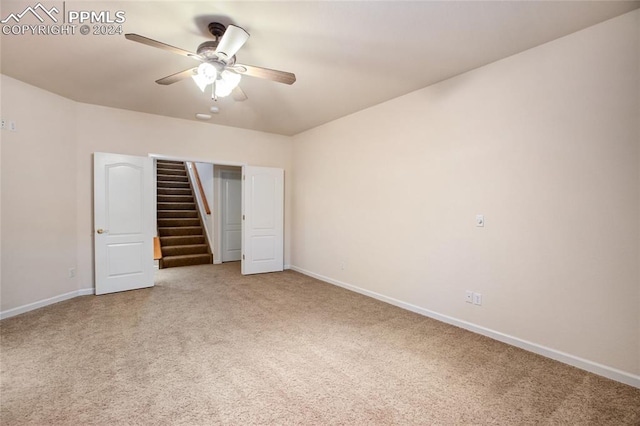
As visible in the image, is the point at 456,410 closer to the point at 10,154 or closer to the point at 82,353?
the point at 82,353

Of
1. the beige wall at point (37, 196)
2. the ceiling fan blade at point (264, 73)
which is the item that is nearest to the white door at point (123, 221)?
the beige wall at point (37, 196)

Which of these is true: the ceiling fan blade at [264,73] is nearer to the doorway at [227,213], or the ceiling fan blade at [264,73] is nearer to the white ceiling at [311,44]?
the white ceiling at [311,44]

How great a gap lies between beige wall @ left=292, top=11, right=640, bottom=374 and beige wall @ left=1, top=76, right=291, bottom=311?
11.0ft

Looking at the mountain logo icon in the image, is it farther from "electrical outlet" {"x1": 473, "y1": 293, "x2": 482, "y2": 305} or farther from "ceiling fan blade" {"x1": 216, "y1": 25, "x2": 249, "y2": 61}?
"electrical outlet" {"x1": 473, "y1": 293, "x2": 482, "y2": 305}

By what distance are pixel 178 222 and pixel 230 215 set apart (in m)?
1.37

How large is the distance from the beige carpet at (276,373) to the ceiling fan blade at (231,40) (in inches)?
94.5

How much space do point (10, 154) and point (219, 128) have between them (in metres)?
2.72

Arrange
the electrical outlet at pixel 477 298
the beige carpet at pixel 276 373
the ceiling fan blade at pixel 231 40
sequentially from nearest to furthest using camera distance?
the beige carpet at pixel 276 373 < the ceiling fan blade at pixel 231 40 < the electrical outlet at pixel 477 298

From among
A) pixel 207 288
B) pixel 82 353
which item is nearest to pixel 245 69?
pixel 82 353

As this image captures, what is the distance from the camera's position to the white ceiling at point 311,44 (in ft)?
7.19

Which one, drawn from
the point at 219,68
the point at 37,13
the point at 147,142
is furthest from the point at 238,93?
the point at 147,142

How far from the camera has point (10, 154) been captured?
11.1 feet

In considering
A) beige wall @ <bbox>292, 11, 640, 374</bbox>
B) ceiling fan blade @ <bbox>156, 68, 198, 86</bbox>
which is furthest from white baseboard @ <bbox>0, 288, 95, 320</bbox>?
beige wall @ <bbox>292, 11, 640, 374</bbox>

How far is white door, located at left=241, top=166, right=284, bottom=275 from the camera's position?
220 inches
